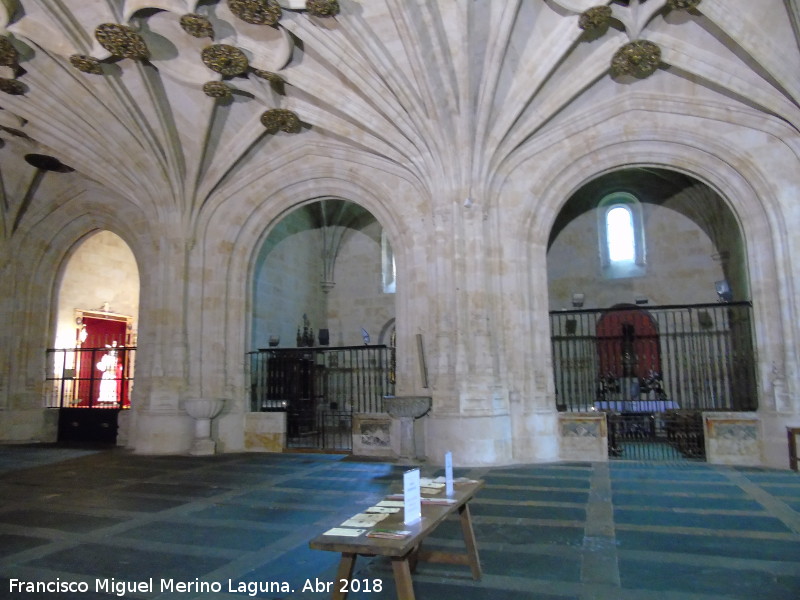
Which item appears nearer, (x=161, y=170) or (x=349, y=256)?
(x=161, y=170)

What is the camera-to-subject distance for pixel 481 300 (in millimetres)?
8742

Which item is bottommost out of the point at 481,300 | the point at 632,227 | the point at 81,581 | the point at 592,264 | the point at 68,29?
the point at 81,581

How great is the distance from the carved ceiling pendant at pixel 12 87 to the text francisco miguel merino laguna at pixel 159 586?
8228 mm

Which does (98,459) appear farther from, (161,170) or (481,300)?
(481,300)

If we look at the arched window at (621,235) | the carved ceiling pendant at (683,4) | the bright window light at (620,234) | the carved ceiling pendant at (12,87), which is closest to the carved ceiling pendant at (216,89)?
the carved ceiling pendant at (12,87)

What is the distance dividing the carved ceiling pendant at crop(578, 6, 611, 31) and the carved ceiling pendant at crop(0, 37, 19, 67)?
7.84m

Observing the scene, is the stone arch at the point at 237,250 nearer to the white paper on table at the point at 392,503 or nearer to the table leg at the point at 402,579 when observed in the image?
the white paper on table at the point at 392,503

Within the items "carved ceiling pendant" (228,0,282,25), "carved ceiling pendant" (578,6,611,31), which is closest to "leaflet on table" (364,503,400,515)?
"carved ceiling pendant" (228,0,282,25)

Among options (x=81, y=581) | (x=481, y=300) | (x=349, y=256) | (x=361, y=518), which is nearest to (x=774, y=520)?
(x=361, y=518)

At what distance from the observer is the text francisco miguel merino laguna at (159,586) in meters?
3.49

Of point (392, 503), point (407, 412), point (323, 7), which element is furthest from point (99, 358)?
point (392, 503)

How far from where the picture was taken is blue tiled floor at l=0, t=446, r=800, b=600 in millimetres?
3502

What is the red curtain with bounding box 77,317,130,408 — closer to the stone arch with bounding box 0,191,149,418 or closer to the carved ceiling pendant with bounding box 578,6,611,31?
the stone arch with bounding box 0,191,149,418

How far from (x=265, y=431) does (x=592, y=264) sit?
8587 millimetres
